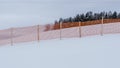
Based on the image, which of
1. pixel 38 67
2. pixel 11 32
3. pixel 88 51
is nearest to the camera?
pixel 38 67

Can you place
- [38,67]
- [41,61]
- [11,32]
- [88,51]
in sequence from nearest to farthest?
[38,67] < [41,61] < [88,51] < [11,32]

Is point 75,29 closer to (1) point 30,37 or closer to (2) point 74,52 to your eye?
(1) point 30,37

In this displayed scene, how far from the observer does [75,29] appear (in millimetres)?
33281

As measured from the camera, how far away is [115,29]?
33906 mm

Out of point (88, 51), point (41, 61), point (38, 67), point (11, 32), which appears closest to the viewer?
point (38, 67)

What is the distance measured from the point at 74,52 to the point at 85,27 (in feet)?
42.9

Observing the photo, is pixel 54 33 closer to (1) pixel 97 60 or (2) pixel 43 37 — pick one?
(2) pixel 43 37

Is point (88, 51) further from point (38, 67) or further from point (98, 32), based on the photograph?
point (98, 32)

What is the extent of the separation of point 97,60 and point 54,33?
17.0 metres

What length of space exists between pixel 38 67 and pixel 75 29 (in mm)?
16107

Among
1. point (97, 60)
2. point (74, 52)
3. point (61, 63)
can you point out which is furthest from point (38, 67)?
point (74, 52)

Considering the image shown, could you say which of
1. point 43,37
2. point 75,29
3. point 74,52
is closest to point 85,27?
point 75,29

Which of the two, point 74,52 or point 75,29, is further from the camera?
point 75,29

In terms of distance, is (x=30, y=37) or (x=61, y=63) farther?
(x=30, y=37)
